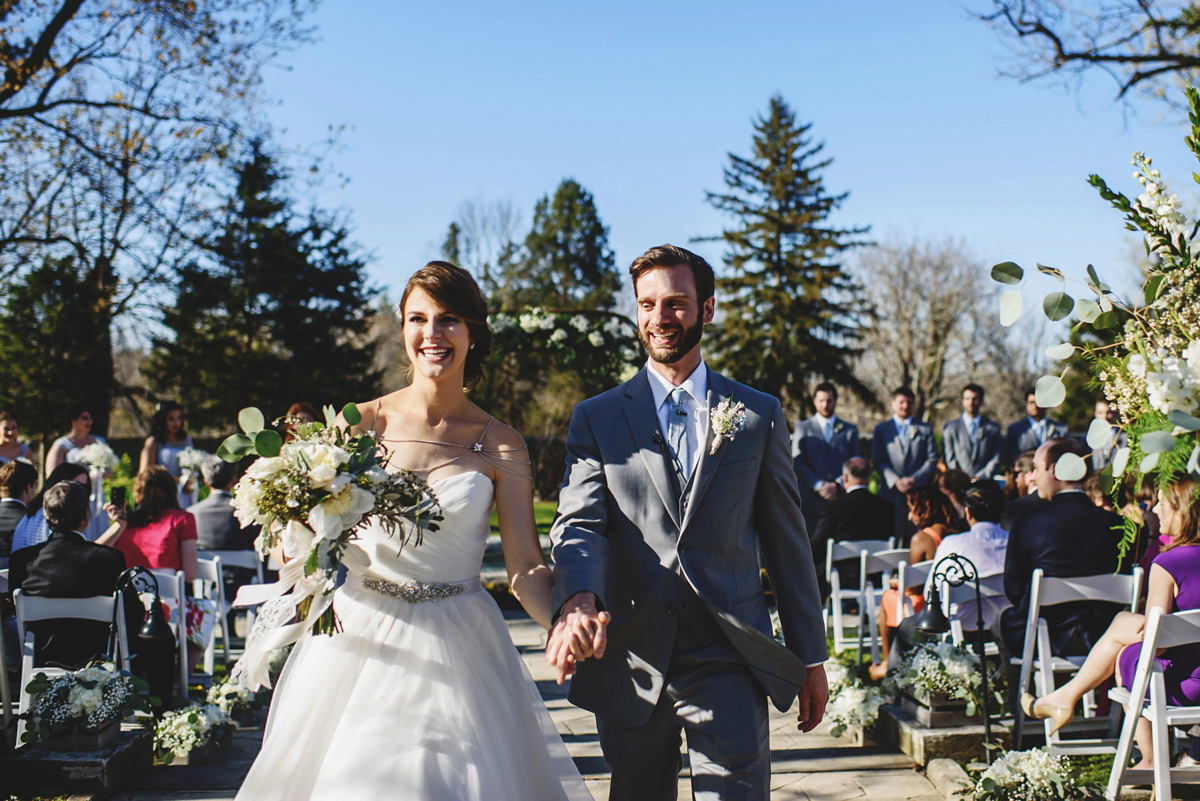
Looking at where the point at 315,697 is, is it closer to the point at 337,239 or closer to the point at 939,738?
the point at 939,738

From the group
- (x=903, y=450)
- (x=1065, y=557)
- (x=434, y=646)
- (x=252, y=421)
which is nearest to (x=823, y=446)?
(x=903, y=450)

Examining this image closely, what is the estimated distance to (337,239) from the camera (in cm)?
2788

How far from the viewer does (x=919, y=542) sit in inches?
265

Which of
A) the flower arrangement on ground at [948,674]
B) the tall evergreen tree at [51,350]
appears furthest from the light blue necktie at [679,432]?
the tall evergreen tree at [51,350]

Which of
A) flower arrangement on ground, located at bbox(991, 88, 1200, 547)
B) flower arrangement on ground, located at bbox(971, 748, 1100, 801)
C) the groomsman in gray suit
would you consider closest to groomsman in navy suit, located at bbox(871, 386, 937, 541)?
the groomsman in gray suit

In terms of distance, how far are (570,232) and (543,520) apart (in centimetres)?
2718

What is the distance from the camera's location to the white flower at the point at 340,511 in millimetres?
2652

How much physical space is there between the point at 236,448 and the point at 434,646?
0.89m

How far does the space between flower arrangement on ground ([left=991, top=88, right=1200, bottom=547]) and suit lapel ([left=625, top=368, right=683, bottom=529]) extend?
1.13 meters

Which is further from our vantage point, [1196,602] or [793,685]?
[1196,602]

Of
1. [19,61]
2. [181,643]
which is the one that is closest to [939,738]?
[181,643]

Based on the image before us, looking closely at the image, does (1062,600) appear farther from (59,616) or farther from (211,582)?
(211,582)

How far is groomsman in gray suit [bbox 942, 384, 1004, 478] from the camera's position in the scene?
10797mm

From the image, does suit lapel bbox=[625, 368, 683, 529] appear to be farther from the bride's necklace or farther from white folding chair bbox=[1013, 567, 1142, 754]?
white folding chair bbox=[1013, 567, 1142, 754]
